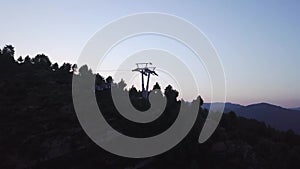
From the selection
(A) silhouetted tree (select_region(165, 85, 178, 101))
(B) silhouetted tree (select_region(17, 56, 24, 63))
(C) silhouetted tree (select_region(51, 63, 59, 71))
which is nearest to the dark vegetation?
(A) silhouetted tree (select_region(165, 85, 178, 101))

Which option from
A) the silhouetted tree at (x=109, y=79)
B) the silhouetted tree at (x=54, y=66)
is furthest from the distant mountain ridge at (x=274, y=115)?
the silhouetted tree at (x=54, y=66)

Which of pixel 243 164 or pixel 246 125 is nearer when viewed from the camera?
pixel 243 164

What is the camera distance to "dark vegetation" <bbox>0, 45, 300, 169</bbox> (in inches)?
1517

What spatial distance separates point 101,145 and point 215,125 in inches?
896

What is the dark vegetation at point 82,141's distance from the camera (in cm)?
3853

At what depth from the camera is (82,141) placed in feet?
135

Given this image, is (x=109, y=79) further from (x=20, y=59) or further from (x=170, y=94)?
(x=170, y=94)

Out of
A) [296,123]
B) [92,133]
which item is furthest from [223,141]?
[296,123]

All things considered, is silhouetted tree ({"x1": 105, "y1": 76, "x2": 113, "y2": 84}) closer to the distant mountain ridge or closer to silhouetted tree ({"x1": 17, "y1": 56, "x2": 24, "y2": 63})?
silhouetted tree ({"x1": 17, "y1": 56, "x2": 24, "y2": 63})

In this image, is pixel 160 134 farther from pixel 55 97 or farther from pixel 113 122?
pixel 55 97

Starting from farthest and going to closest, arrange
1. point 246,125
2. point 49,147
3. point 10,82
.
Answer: point 246,125
point 10,82
point 49,147

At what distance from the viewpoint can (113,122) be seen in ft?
153

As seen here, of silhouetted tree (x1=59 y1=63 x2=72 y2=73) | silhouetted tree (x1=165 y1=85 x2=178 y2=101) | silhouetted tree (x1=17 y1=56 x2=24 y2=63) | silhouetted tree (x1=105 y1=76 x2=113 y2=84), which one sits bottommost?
silhouetted tree (x1=165 y1=85 x2=178 y2=101)

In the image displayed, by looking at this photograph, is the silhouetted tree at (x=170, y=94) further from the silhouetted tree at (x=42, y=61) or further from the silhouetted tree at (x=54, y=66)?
the silhouetted tree at (x=42, y=61)
